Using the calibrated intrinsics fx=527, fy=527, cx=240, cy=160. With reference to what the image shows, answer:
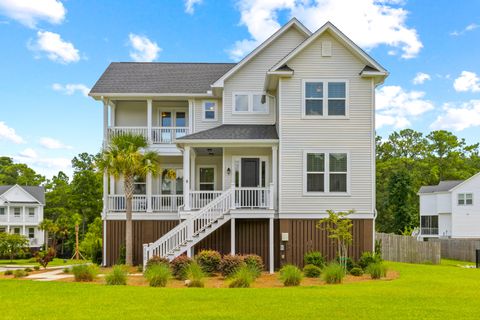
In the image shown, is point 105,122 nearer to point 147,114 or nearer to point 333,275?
point 147,114

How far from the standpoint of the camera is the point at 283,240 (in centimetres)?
2172

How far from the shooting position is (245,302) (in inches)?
508

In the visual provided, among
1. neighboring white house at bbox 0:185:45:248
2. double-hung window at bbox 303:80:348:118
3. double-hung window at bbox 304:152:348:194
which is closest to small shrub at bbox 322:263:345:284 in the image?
double-hung window at bbox 304:152:348:194

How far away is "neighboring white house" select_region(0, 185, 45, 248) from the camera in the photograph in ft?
204

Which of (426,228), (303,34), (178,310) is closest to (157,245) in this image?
(178,310)

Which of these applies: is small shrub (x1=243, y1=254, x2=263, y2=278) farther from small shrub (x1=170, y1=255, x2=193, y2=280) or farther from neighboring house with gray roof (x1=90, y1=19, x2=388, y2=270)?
small shrub (x1=170, y1=255, x2=193, y2=280)

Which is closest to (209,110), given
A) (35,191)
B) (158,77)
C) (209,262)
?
(158,77)

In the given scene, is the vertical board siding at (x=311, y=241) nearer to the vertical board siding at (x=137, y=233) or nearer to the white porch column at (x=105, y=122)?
the vertical board siding at (x=137, y=233)

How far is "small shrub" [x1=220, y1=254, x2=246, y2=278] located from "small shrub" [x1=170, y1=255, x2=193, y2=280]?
119 cm

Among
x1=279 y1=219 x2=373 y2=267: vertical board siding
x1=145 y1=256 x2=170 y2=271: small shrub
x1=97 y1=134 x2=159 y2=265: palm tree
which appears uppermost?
x1=97 y1=134 x2=159 y2=265: palm tree

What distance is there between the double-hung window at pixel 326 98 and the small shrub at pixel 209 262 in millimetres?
7139

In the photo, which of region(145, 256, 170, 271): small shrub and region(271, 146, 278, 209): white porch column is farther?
region(271, 146, 278, 209): white porch column

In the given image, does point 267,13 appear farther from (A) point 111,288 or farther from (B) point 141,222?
(A) point 111,288

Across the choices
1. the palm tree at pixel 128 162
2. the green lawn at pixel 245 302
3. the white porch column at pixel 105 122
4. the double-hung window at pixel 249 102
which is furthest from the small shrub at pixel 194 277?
the white porch column at pixel 105 122
